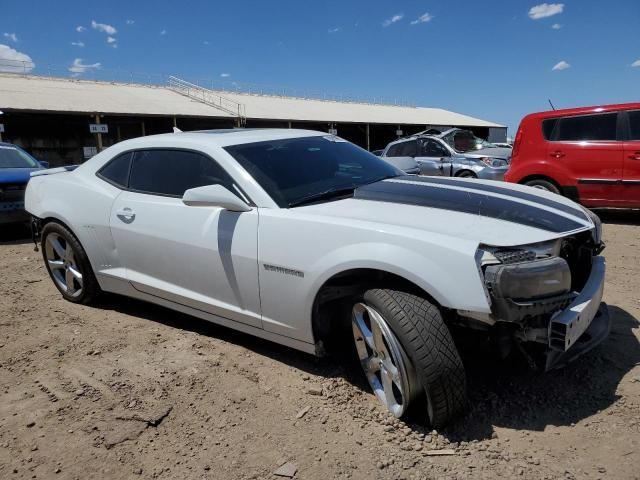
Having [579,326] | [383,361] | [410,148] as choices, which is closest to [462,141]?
[410,148]

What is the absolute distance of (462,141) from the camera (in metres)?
11.3

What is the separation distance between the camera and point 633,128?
6.87 meters

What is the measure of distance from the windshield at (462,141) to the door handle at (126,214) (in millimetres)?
8751

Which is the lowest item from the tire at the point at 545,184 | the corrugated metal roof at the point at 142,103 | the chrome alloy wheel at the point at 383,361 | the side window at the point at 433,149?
the chrome alloy wheel at the point at 383,361

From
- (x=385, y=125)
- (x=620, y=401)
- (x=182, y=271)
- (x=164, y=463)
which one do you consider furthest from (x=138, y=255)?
(x=385, y=125)

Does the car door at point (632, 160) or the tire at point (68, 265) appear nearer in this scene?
the tire at point (68, 265)

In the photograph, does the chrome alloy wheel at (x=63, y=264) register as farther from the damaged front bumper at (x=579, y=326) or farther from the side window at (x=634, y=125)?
the side window at (x=634, y=125)

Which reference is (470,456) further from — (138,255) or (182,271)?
(138,255)

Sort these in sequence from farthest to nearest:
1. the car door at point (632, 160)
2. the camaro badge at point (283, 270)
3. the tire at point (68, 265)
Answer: the car door at point (632, 160) → the tire at point (68, 265) → the camaro badge at point (283, 270)

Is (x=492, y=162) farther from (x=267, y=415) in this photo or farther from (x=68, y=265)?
(x=267, y=415)

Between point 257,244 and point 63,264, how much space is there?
2401mm

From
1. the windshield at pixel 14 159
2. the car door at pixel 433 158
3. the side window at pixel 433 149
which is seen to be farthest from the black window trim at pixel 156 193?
the side window at pixel 433 149

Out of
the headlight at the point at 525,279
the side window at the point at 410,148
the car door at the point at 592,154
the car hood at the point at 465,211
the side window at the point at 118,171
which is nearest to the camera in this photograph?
the headlight at the point at 525,279

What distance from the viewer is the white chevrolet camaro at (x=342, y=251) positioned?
7.29ft
